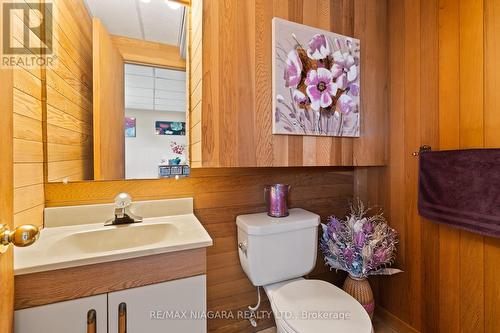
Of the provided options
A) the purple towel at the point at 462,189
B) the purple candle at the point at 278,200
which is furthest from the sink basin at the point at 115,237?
the purple towel at the point at 462,189

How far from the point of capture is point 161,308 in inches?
34.3

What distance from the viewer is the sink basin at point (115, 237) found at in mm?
1012

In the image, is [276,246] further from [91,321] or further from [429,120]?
[429,120]

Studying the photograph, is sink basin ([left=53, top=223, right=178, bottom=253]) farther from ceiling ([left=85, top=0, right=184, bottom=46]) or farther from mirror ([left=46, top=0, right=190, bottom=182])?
ceiling ([left=85, top=0, right=184, bottom=46])

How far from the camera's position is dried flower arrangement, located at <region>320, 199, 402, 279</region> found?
1.35 meters

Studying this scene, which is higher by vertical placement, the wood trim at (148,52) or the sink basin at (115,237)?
the wood trim at (148,52)

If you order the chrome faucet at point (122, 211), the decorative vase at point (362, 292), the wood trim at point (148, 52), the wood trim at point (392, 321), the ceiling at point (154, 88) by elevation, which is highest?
the wood trim at point (148, 52)

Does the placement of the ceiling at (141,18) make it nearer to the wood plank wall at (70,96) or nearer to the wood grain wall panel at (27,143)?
the wood plank wall at (70,96)

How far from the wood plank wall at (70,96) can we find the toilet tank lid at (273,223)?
849mm

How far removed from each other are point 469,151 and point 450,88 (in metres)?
0.37

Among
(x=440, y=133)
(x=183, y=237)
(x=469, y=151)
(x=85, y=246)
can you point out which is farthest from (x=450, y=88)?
(x=85, y=246)

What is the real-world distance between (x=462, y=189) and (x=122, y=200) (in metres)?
1.65

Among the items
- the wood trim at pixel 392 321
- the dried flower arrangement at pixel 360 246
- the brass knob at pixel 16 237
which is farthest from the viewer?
the wood trim at pixel 392 321

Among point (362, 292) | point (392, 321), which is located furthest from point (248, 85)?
point (392, 321)
